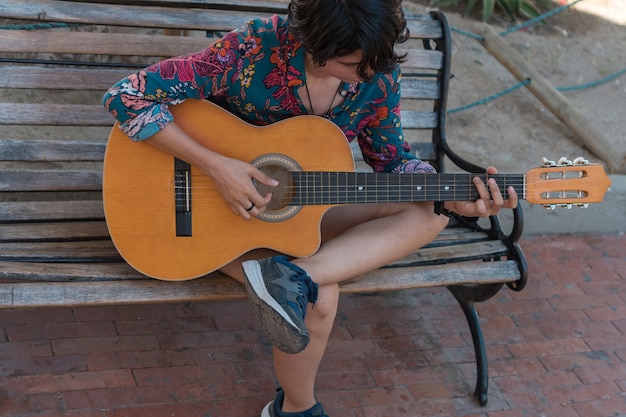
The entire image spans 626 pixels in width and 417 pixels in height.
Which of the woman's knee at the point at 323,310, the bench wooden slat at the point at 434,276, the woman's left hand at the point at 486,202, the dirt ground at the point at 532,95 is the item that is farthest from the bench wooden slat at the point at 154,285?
the dirt ground at the point at 532,95

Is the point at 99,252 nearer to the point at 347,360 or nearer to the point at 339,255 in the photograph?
the point at 339,255

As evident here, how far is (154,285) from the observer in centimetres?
251

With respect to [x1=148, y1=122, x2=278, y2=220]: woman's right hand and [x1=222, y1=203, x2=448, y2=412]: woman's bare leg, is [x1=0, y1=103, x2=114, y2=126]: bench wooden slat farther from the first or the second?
[x1=222, y1=203, x2=448, y2=412]: woman's bare leg

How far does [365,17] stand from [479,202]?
0.80 m

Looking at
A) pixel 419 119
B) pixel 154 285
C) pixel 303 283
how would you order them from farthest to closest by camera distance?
pixel 419 119
pixel 154 285
pixel 303 283

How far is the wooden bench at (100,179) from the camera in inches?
98.9

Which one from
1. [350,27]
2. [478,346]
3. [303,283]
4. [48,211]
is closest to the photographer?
[350,27]

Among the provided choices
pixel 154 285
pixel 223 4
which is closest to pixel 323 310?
pixel 154 285

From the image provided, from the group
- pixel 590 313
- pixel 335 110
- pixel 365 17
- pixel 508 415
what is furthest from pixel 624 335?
pixel 365 17

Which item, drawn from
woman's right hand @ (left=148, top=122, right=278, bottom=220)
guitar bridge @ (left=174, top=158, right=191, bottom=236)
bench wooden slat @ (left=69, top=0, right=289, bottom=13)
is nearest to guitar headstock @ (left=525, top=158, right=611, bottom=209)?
woman's right hand @ (left=148, top=122, right=278, bottom=220)

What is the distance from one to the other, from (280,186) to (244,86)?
13.7 inches

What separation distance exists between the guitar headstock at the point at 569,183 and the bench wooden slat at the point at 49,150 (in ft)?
5.30

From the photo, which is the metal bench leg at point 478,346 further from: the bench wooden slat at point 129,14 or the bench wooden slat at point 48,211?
the bench wooden slat at point 48,211

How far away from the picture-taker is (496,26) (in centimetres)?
588
